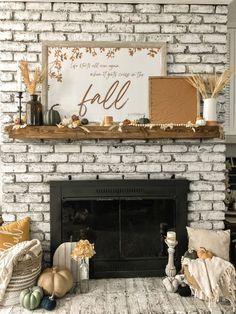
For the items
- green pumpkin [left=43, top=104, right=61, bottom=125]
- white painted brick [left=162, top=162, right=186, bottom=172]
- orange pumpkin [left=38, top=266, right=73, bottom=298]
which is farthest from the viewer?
white painted brick [left=162, top=162, right=186, bottom=172]

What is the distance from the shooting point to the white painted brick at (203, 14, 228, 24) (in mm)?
2973

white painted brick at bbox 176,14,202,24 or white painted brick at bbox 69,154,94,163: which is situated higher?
white painted brick at bbox 176,14,202,24

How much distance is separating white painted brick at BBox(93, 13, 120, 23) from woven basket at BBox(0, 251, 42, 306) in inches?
75.2

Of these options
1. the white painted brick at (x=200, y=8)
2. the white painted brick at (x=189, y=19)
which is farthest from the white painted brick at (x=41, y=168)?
the white painted brick at (x=200, y=8)

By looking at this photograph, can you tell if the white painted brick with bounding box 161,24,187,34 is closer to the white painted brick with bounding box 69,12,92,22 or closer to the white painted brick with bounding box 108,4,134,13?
the white painted brick with bounding box 108,4,134,13

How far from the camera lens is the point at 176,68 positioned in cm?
298

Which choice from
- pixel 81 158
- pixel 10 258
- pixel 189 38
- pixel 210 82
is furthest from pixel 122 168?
pixel 189 38

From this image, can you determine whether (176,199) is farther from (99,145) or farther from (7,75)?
(7,75)

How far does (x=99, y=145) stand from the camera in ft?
9.74

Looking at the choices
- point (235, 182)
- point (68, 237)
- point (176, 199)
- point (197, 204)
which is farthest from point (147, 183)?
point (235, 182)

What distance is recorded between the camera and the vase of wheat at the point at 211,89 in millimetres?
2853

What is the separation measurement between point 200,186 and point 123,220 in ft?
2.34

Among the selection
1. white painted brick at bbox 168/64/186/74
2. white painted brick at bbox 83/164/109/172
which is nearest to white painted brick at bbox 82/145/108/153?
white painted brick at bbox 83/164/109/172

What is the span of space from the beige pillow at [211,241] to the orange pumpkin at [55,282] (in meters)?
1.01
